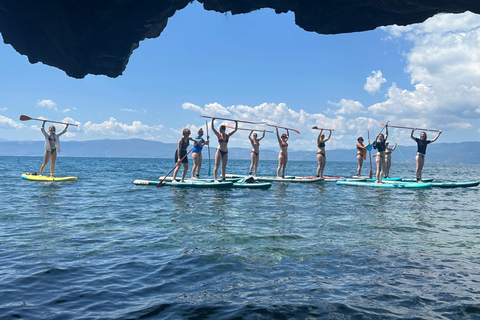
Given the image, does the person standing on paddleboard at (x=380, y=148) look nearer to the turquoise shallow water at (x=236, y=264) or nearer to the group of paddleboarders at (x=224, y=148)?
the group of paddleboarders at (x=224, y=148)

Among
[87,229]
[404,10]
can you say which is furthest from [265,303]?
[404,10]

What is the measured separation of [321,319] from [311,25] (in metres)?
15.7

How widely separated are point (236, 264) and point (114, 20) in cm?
1874

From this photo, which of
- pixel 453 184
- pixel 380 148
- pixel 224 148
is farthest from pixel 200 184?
pixel 453 184

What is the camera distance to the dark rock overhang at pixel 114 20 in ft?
46.7

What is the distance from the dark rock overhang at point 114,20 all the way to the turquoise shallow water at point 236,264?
6.82 metres

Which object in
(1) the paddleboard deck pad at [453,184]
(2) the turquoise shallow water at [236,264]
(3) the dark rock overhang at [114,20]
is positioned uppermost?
(3) the dark rock overhang at [114,20]

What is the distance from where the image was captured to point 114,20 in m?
20.5

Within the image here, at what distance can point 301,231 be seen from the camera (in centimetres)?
867

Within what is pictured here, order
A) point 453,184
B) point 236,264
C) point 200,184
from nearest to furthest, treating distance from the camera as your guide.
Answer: point 236,264 → point 200,184 → point 453,184

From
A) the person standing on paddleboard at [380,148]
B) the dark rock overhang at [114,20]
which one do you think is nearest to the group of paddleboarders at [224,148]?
the person standing on paddleboard at [380,148]

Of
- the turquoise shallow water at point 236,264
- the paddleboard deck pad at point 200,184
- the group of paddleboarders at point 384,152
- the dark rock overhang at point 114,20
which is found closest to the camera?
the turquoise shallow water at point 236,264

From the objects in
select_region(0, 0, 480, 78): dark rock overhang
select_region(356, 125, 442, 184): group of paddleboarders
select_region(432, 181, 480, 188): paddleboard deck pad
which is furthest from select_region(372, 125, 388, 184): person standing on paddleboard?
select_region(0, 0, 480, 78): dark rock overhang

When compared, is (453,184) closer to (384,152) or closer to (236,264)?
(384,152)
